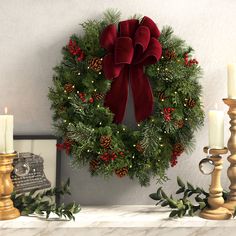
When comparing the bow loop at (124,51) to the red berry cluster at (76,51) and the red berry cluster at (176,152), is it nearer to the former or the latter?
the red berry cluster at (76,51)

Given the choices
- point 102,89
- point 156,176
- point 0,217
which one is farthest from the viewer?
point 156,176

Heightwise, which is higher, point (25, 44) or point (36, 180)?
point (25, 44)

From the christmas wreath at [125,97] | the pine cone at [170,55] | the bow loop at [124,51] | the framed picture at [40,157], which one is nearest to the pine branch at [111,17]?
the christmas wreath at [125,97]

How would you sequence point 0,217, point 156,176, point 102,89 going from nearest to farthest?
point 0,217 < point 102,89 < point 156,176

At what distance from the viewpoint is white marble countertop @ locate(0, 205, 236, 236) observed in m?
1.30

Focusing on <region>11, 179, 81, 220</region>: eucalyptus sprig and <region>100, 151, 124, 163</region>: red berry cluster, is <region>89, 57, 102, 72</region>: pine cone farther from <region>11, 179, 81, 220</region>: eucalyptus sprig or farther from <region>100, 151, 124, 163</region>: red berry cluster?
<region>11, 179, 81, 220</region>: eucalyptus sprig

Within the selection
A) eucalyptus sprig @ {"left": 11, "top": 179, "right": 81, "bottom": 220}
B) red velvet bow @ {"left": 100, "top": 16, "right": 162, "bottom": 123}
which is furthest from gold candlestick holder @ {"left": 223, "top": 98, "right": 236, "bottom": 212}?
eucalyptus sprig @ {"left": 11, "top": 179, "right": 81, "bottom": 220}

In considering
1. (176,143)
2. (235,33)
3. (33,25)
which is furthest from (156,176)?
(33,25)

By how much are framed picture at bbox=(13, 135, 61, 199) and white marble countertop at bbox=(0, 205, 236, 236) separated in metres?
0.17

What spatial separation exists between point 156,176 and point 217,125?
1.11ft

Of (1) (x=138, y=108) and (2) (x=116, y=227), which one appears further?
(1) (x=138, y=108)

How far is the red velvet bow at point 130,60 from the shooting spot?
55.6 inches

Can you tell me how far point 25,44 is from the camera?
1.52 meters

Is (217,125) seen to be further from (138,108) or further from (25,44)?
(25,44)
